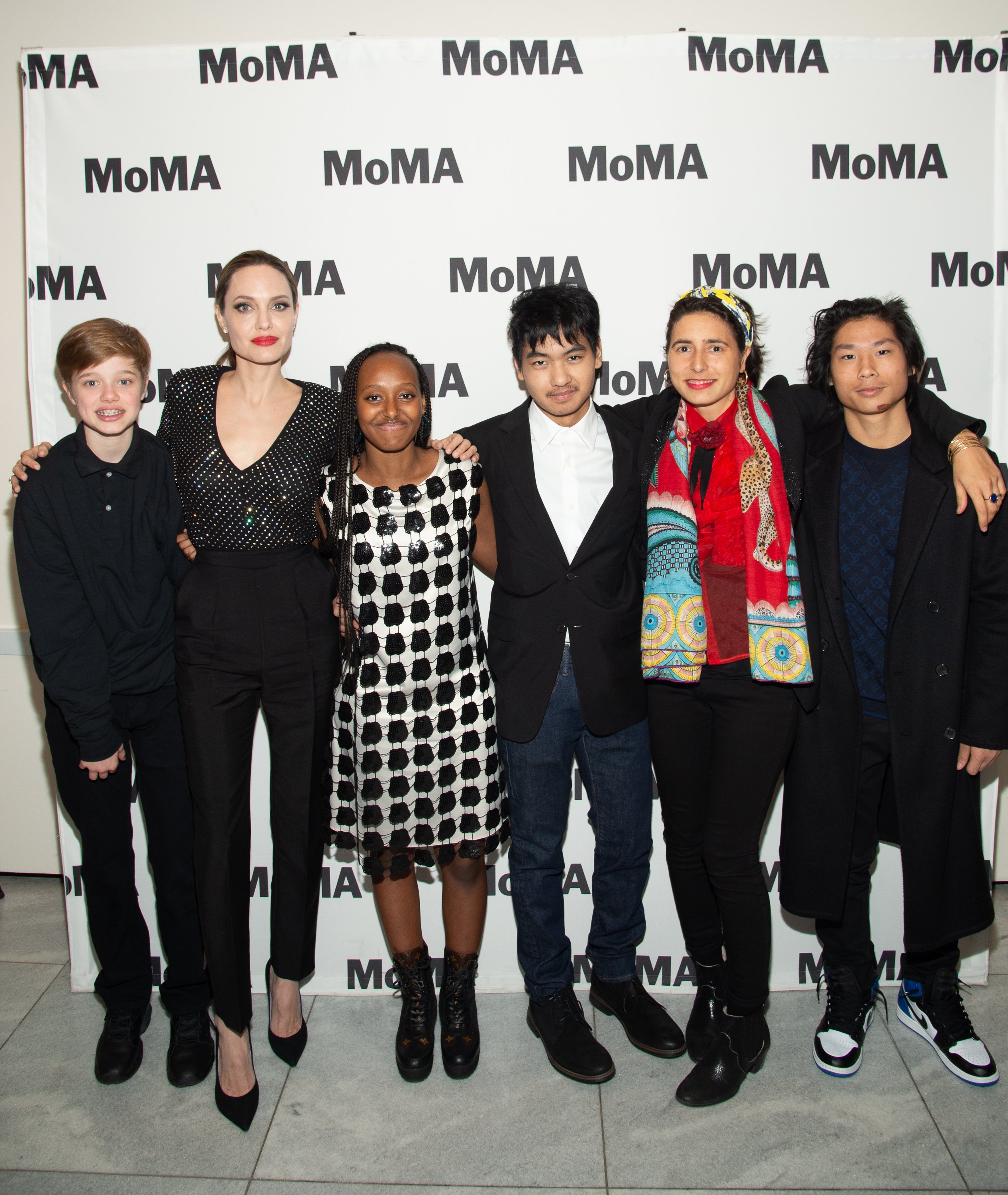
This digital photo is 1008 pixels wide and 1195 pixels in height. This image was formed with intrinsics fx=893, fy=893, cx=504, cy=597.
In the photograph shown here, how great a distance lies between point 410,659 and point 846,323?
1.29 meters

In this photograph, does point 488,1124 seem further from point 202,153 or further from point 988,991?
→ point 202,153

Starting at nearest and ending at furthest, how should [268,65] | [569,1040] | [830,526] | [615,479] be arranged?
1. [830,526]
2. [615,479]
3. [569,1040]
4. [268,65]

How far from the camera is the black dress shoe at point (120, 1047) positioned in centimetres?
231

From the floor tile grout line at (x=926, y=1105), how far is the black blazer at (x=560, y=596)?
1.15 metres

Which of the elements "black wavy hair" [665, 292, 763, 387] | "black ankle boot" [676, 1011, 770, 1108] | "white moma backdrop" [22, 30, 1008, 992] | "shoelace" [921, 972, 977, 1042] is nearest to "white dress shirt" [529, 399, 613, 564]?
"black wavy hair" [665, 292, 763, 387]

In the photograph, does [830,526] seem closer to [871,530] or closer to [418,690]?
[871,530]

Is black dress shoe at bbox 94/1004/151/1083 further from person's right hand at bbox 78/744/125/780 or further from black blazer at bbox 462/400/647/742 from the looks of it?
black blazer at bbox 462/400/647/742

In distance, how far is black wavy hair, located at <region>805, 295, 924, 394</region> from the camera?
2051 mm

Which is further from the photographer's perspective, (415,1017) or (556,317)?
(415,1017)

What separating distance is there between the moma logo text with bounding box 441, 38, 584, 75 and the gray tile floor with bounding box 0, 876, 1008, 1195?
2632 millimetres

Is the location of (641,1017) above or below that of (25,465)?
below

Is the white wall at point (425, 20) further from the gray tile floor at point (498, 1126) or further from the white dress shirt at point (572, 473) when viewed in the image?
the gray tile floor at point (498, 1126)

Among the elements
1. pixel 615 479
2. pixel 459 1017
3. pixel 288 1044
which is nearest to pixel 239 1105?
pixel 288 1044

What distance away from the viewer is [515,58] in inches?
94.4
